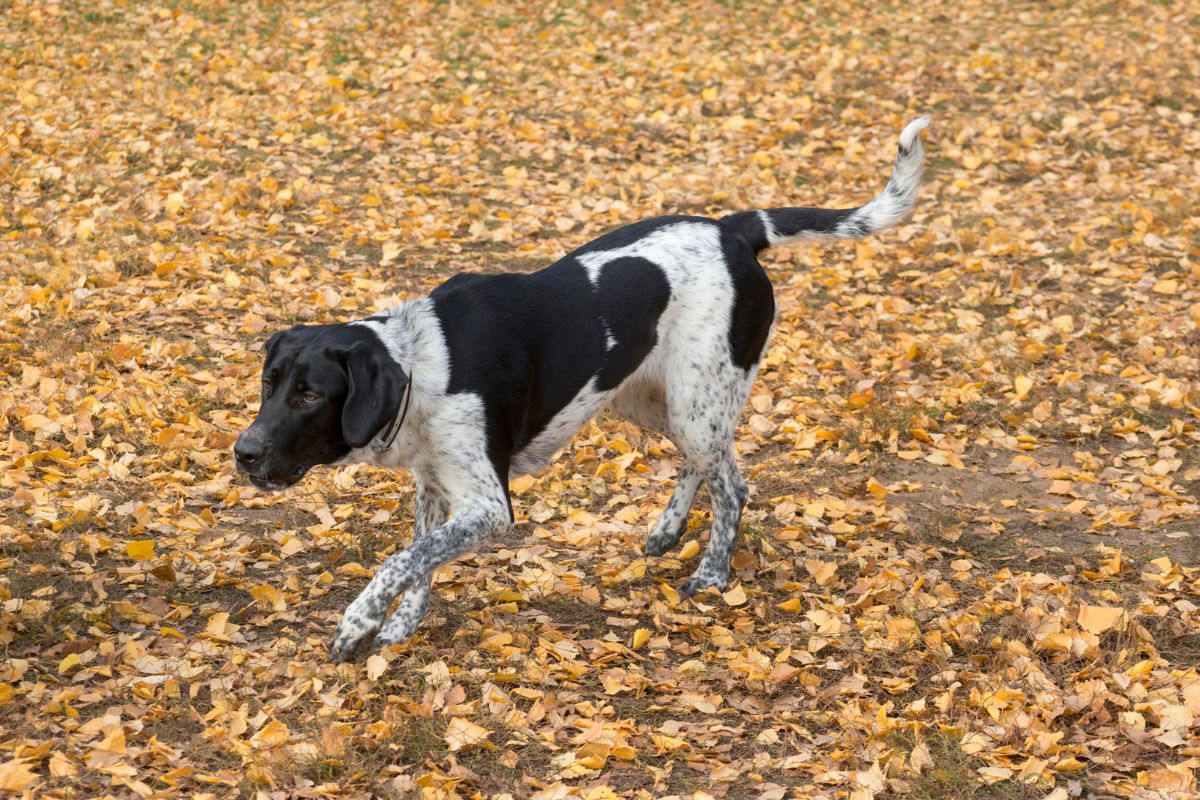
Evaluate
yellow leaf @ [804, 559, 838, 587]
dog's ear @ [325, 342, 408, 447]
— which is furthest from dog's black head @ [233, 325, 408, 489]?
yellow leaf @ [804, 559, 838, 587]

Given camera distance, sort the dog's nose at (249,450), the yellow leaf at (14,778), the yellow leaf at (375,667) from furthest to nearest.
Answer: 1. the yellow leaf at (375,667)
2. the dog's nose at (249,450)
3. the yellow leaf at (14,778)

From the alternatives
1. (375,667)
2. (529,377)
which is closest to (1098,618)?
(529,377)

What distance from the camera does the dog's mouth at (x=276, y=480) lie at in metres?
4.38

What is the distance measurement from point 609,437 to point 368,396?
276 centimetres

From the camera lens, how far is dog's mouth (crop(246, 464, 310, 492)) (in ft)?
14.4

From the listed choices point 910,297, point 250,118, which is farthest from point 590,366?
point 250,118

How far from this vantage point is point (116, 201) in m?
9.45

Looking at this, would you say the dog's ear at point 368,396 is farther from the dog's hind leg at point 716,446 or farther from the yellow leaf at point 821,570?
the yellow leaf at point 821,570

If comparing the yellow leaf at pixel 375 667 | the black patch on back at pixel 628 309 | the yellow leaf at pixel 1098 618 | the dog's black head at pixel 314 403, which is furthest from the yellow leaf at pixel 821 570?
the dog's black head at pixel 314 403

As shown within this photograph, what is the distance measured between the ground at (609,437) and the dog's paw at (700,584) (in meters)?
0.10

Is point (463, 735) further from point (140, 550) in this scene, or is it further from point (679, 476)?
point (679, 476)

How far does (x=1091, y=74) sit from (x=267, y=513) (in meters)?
10.6

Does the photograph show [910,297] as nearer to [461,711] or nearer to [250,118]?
[461,711]

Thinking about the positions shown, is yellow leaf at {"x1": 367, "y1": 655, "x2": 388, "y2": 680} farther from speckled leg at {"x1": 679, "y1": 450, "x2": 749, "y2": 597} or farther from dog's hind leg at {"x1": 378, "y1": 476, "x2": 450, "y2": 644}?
speckled leg at {"x1": 679, "y1": 450, "x2": 749, "y2": 597}
